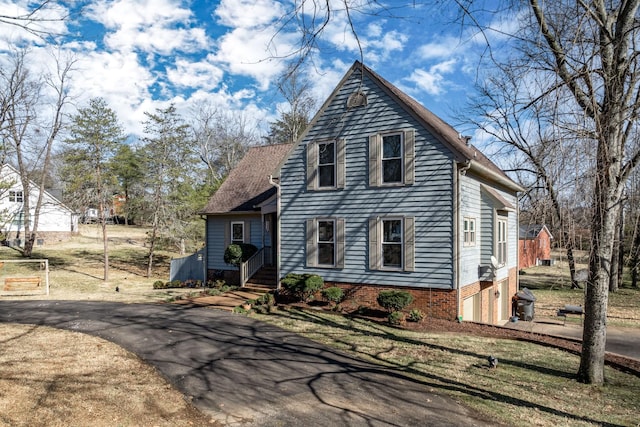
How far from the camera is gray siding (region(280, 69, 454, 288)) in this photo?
1307 centimetres

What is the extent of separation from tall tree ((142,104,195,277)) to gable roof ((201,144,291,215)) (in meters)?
5.56

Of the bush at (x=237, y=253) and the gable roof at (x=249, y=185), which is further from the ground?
the gable roof at (x=249, y=185)

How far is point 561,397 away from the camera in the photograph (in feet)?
24.0

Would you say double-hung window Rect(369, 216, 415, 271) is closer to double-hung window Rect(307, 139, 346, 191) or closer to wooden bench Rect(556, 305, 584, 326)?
double-hung window Rect(307, 139, 346, 191)

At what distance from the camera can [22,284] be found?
20062 millimetres

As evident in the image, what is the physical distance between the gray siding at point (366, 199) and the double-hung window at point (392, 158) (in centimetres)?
19

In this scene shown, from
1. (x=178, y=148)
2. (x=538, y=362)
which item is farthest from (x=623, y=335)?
(x=178, y=148)

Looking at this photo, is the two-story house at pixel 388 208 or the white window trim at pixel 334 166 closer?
the two-story house at pixel 388 208

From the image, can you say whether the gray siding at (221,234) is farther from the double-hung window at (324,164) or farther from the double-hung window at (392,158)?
the double-hung window at (392,158)

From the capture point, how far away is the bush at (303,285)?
47.0 feet

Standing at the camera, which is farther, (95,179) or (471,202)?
(95,179)

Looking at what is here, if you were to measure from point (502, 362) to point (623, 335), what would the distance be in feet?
25.1

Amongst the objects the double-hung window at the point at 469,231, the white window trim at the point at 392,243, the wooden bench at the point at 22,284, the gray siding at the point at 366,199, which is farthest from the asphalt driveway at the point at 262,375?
the double-hung window at the point at 469,231

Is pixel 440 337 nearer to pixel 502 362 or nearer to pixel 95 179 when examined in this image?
pixel 502 362
